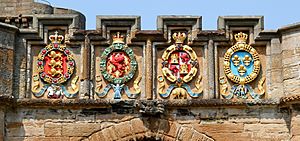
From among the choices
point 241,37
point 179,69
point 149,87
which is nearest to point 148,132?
point 149,87

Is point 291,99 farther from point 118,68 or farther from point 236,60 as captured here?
point 118,68

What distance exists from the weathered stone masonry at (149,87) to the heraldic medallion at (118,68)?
1.0 inches

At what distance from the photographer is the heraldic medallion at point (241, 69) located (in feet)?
42.9

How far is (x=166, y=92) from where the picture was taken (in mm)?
13078

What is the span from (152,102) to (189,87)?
69cm

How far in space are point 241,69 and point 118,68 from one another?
79.5 inches

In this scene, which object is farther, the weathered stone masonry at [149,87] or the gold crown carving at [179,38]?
the gold crown carving at [179,38]

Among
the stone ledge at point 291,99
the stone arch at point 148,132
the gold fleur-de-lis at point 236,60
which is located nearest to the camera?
the stone ledge at point 291,99

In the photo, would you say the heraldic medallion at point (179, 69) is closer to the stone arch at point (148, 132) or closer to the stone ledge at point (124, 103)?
the stone ledge at point (124, 103)

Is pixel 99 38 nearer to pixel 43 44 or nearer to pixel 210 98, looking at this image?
pixel 43 44

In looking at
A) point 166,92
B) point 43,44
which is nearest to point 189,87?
point 166,92

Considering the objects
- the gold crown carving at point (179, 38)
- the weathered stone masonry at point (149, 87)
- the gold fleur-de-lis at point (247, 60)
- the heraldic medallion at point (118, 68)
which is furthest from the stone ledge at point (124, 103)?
the gold crown carving at point (179, 38)

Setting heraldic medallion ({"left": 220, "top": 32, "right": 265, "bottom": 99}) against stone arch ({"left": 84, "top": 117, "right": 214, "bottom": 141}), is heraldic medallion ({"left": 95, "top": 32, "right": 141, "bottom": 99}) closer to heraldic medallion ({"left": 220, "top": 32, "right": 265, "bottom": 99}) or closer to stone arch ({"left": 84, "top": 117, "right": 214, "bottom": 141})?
stone arch ({"left": 84, "top": 117, "right": 214, "bottom": 141})

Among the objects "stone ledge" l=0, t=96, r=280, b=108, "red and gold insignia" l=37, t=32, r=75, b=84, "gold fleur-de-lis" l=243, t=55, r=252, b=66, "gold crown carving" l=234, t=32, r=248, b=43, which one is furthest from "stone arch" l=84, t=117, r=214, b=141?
"gold crown carving" l=234, t=32, r=248, b=43
